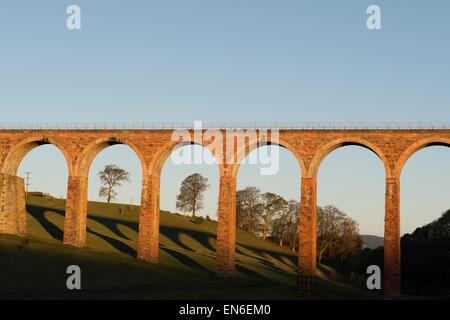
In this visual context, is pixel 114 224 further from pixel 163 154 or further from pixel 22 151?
pixel 163 154

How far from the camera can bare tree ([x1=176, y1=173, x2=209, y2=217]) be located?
96188 mm

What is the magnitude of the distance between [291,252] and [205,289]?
45743 millimetres

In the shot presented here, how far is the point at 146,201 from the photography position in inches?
1897

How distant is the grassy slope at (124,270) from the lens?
35406 mm

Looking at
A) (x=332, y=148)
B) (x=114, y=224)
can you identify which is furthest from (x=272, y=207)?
(x=332, y=148)

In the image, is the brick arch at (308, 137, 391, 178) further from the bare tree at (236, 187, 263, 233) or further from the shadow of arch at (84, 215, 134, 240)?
the bare tree at (236, 187, 263, 233)

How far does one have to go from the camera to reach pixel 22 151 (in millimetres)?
51219

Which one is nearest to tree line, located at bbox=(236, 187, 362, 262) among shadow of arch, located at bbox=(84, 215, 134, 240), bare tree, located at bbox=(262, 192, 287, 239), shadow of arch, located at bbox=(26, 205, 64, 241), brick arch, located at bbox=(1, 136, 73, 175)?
bare tree, located at bbox=(262, 192, 287, 239)

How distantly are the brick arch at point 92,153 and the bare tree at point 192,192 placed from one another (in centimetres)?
4637

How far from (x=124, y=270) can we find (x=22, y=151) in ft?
56.6

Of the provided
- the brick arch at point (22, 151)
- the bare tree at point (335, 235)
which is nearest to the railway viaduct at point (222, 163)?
the brick arch at point (22, 151)

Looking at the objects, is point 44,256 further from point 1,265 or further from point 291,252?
point 291,252

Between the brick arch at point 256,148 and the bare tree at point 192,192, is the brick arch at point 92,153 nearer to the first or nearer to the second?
the brick arch at point 256,148
